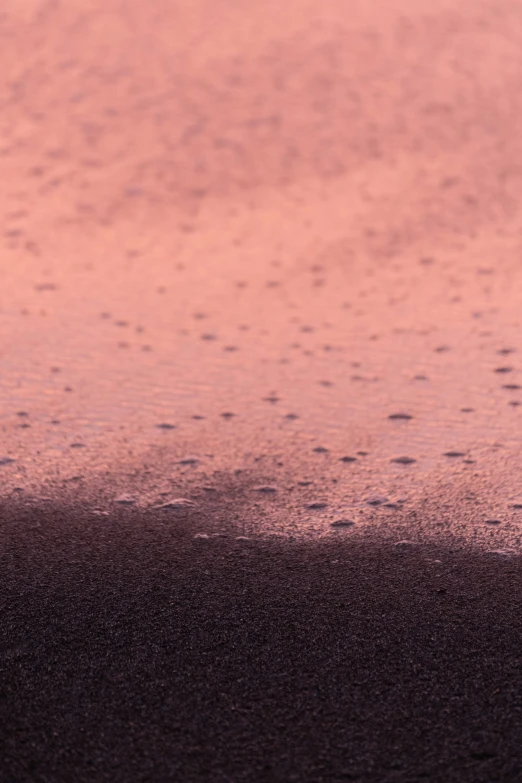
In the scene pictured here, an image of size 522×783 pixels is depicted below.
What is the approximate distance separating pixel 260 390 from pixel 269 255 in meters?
1.84

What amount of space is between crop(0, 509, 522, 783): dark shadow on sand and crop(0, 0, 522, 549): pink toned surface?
281 mm

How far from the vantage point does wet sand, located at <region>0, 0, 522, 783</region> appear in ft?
5.82

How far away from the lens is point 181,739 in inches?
65.6

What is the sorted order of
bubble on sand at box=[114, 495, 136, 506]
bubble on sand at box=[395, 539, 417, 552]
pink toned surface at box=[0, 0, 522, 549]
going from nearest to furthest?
bubble on sand at box=[395, 539, 417, 552] → bubble on sand at box=[114, 495, 136, 506] → pink toned surface at box=[0, 0, 522, 549]

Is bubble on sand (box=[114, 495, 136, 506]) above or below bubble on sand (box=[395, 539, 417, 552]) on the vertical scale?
above

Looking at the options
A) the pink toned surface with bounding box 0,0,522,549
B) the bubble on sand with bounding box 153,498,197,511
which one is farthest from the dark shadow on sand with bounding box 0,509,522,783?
the pink toned surface with bounding box 0,0,522,549

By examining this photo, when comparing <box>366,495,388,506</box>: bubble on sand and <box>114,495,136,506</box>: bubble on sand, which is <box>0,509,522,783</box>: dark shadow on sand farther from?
<box>366,495,388,506</box>: bubble on sand

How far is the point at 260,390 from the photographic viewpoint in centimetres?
384

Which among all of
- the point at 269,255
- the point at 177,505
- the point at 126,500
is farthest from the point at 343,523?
the point at 269,255

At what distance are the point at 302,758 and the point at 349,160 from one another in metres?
5.31

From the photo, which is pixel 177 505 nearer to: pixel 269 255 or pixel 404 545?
pixel 404 545

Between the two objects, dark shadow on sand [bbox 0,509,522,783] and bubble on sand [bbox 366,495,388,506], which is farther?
bubble on sand [bbox 366,495,388,506]

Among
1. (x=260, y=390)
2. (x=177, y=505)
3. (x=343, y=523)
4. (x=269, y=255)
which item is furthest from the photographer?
(x=269, y=255)

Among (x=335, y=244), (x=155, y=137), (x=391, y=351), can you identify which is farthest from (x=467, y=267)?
(x=155, y=137)
